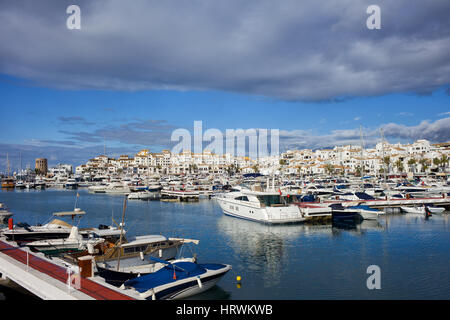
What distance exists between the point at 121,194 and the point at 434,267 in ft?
224

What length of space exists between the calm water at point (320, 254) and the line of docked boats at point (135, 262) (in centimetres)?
96

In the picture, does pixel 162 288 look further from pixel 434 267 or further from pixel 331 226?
pixel 331 226

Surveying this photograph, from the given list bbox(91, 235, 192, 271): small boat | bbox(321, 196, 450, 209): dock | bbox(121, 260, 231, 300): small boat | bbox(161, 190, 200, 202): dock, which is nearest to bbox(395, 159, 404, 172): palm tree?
bbox(321, 196, 450, 209): dock

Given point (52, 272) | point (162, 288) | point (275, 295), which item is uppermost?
point (52, 272)

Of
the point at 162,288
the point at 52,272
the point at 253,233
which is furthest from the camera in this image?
the point at 253,233

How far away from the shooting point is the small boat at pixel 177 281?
12.9 m

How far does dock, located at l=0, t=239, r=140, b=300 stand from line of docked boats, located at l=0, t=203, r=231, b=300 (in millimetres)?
621

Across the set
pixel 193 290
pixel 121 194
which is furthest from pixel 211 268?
pixel 121 194

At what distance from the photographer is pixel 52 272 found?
38.8 feet

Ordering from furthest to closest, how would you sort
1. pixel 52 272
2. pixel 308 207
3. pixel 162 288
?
pixel 308 207
pixel 162 288
pixel 52 272

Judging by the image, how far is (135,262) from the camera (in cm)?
1720

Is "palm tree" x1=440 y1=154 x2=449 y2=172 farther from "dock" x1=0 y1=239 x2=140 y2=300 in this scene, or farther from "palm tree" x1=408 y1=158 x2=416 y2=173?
"dock" x1=0 y1=239 x2=140 y2=300

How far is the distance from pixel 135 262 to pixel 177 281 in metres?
4.59
